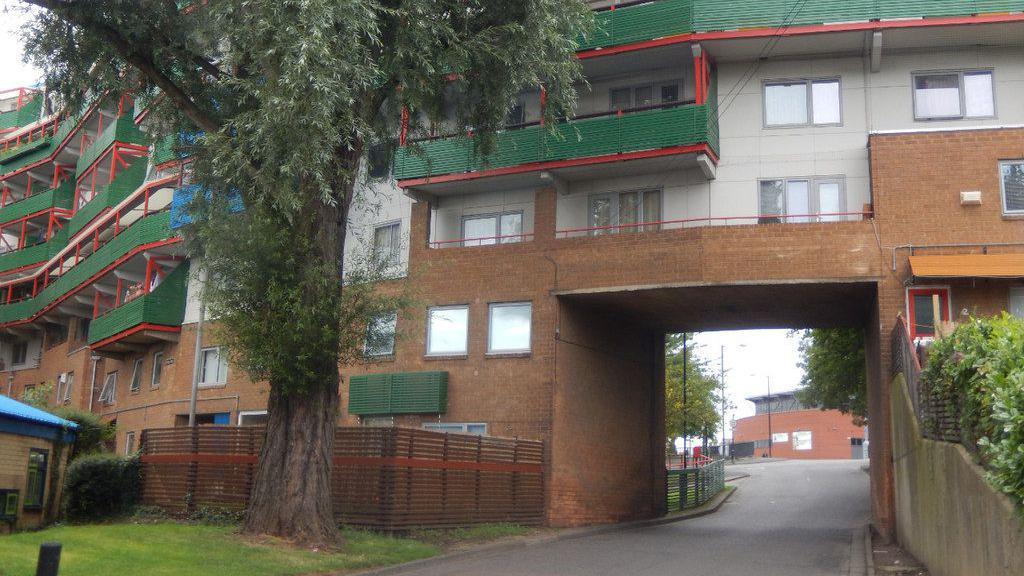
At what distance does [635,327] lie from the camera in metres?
27.5

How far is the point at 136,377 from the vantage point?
37.8 metres

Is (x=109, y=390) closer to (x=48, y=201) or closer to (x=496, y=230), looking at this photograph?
(x=48, y=201)

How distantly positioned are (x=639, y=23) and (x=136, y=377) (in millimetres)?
24329

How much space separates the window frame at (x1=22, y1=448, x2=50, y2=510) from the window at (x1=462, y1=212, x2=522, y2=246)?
36.0 ft

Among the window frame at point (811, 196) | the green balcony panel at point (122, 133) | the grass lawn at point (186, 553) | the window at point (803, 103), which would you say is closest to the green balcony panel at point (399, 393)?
the grass lawn at point (186, 553)

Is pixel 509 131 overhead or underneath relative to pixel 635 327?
overhead

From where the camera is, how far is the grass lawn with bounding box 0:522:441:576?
1233 cm

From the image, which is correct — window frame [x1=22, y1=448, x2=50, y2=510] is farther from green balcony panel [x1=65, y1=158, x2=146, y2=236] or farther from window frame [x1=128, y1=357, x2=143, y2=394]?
green balcony panel [x1=65, y1=158, x2=146, y2=236]

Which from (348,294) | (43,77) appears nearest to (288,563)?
(348,294)

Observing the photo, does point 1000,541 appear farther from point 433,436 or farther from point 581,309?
point 581,309

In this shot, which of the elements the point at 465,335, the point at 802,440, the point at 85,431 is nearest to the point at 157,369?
the point at 85,431

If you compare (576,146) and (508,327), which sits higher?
→ (576,146)

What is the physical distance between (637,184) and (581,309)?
339 centimetres

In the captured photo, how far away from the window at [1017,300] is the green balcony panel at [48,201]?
144 ft
